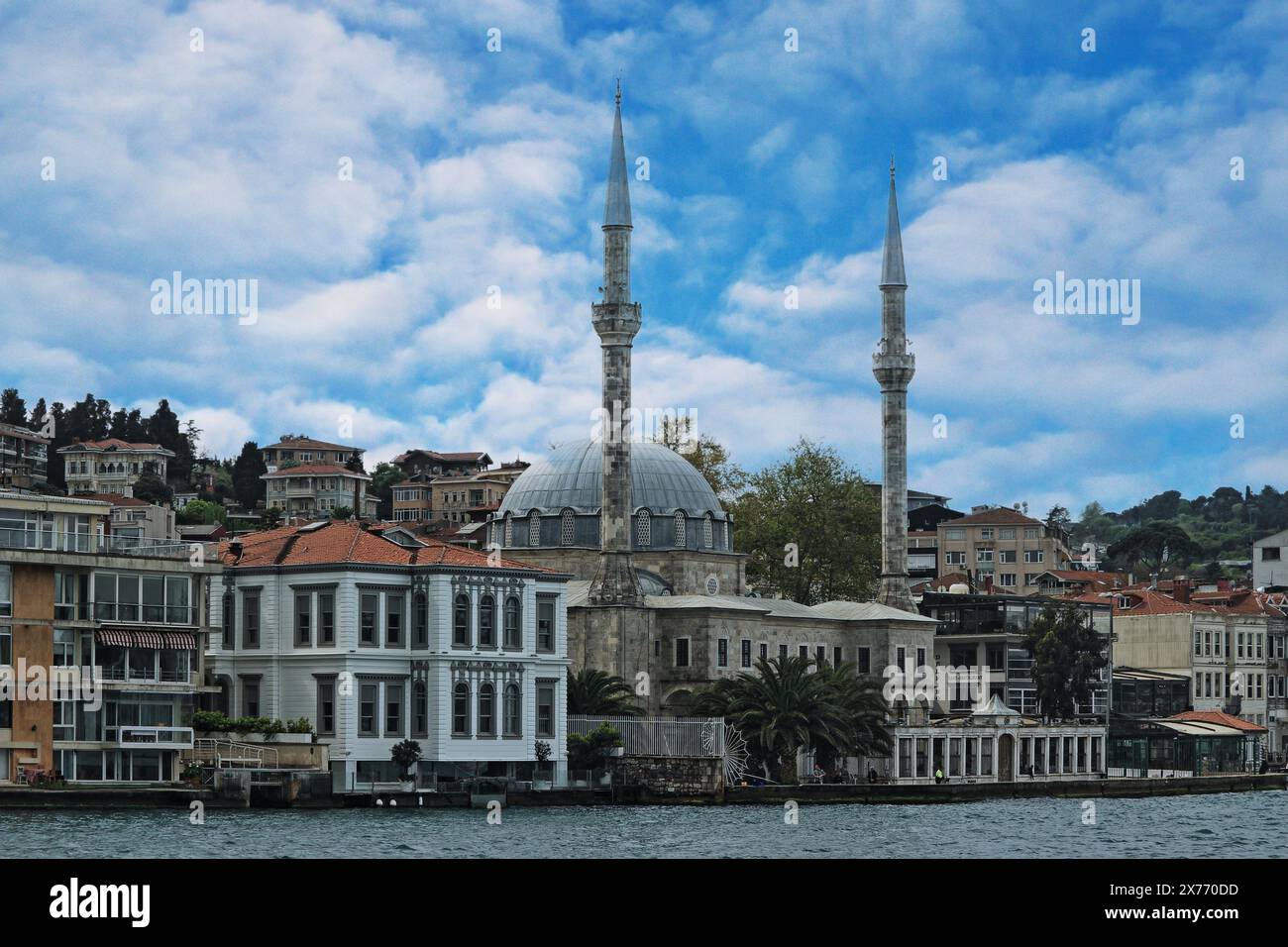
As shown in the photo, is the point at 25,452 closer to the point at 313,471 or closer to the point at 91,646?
the point at 313,471

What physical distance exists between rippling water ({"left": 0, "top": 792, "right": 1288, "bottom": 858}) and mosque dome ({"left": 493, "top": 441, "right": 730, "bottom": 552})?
69.8 ft

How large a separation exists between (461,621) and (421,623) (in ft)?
3.91

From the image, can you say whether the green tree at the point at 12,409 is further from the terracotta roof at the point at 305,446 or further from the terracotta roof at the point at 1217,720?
the terracotta roof at the point at 1217,720

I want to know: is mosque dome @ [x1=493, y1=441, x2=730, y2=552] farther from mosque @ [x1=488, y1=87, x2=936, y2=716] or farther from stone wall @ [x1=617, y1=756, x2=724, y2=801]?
stone wall @ [x1=617, y1=756, x2=724, y2=801]

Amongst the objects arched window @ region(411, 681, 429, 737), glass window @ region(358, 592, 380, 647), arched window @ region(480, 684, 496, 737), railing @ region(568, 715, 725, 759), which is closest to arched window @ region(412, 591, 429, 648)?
arched window @ region(411, 681, 429, 737)

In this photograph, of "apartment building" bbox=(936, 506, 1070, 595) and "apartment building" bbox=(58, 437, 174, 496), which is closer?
"apartment building" bbox=(936, 506, 1070, 595)

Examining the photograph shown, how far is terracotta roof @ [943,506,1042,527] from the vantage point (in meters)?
137

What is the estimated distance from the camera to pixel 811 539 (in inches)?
3718

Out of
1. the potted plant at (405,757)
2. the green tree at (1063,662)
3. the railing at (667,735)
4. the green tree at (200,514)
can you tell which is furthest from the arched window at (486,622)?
the green tree at (200,514)

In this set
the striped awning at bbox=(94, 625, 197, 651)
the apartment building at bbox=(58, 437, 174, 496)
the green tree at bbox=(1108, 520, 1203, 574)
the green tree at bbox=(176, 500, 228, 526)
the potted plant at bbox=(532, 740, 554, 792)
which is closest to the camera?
the striped awning at bbox=(94, 625, 197, 651)

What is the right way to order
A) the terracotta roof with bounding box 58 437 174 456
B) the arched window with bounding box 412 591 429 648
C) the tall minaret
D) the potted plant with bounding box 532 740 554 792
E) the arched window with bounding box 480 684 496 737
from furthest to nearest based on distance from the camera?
the terracotta roof with bounding box 58 437 174 456 < the tall minaret < the potted plant with bounding box 532 740 554 792 < the arched window with bounding box 480 684 496 737 < the arched window with bounding box 412 591 429 648
